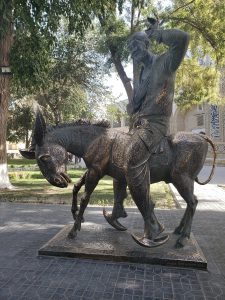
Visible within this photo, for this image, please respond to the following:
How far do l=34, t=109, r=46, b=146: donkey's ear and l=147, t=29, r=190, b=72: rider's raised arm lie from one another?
5.99ft

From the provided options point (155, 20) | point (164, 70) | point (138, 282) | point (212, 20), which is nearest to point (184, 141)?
point (164, 70)

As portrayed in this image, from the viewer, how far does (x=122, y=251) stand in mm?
4820

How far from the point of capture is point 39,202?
10766 mm

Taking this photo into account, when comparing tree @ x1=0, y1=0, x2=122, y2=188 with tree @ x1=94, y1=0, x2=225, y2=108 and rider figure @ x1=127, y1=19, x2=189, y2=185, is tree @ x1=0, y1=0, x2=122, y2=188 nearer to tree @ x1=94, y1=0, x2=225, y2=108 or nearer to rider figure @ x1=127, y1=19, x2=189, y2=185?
tree @ x1=94, y1=0, x2=225, y2=108

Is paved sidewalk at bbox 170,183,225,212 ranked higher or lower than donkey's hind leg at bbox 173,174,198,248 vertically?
lower

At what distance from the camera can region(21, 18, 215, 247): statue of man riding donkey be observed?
476cm

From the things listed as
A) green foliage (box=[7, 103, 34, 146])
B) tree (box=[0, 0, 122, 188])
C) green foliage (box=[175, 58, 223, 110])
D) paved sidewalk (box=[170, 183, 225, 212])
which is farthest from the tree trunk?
green foliage (box=[7, 103, 34, 146])

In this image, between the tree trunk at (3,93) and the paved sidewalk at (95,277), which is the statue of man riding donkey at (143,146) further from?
the tree trunk at (3,93)

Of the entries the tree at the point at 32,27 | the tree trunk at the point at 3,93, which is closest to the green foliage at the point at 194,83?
the tree at the point at 32,27

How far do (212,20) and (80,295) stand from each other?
56.3 feet

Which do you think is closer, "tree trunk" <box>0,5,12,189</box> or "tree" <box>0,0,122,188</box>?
"tree" <box>0,0,122,188</box>

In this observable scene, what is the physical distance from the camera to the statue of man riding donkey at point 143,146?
4.76 m

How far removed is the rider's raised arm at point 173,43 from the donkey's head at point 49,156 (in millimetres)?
1851

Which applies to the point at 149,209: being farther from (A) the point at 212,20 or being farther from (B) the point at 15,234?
(A) the point at 212,20
